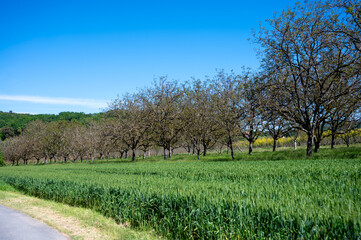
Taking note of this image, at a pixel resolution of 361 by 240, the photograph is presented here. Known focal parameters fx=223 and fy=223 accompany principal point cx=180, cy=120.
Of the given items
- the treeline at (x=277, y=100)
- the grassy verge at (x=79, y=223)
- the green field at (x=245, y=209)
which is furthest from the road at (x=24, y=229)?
the treeline at (x=277, y=100)

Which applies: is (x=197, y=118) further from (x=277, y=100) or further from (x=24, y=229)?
(x=24, y=229)

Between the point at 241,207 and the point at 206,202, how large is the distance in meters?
1.01

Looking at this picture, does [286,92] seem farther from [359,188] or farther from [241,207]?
[241,207]

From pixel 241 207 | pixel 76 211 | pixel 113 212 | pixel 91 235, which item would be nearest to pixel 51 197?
pixel 76 211

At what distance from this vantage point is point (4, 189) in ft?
57.4

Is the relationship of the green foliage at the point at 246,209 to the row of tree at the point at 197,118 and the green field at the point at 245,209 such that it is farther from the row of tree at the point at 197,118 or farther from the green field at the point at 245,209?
the row of tree at the point at 197,118

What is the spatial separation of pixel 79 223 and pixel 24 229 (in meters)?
1.61

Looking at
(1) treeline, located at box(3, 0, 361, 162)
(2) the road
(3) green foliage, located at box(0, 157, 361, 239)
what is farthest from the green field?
(1) treeline, located at box(3, 0, 361, 162)

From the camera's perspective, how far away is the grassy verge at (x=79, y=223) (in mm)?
6398

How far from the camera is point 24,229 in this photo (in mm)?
7145

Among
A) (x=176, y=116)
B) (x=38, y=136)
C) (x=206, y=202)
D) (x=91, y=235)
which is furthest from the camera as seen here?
(x=38, y=136)

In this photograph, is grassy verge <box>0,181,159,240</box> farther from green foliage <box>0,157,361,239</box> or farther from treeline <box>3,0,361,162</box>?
treeline <box>3,0,361,162</box>

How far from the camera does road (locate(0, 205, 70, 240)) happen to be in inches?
251

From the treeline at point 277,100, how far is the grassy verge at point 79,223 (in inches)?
653
